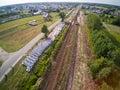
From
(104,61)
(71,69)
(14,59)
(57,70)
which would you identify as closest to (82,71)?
(71,69)

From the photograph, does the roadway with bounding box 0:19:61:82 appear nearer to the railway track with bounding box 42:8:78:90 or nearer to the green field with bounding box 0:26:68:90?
the green field with bounding box 0:26:68:90

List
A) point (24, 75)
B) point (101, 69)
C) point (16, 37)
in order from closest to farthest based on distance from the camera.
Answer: point (101, 69), point (24, 75), point (16, 37)

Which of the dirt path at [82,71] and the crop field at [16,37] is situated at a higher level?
the dirt path at [82,71]

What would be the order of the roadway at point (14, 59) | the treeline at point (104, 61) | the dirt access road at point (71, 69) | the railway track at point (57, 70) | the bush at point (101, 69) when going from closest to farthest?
1. the railway track at point (57, 70)
2. the bush at point (101, 69)
3. the dirt access road at point (71, 69)
4. the treeline at point (104, 61)
5. the roadway at point (14, 59)

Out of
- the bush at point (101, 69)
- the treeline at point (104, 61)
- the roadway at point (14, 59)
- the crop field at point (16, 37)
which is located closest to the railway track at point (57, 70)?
the bush at point (101, 69)

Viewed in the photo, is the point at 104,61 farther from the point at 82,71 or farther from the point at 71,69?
the point at 71,69

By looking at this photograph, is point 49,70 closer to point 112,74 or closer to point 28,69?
point 28,69

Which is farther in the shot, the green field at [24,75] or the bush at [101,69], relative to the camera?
the green field at [24,75]

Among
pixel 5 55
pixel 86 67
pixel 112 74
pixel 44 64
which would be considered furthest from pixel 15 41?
pixel 112 74

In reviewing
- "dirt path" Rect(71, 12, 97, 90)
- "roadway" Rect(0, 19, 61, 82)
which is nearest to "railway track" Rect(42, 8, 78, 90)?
"dirt path" Rect(71, 12, 97, 90)

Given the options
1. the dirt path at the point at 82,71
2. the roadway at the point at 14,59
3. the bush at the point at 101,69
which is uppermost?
the bush at the point at 101,69

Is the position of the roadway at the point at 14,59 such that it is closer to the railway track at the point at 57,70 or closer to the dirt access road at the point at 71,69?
the dirt access road at the point at 71,69
